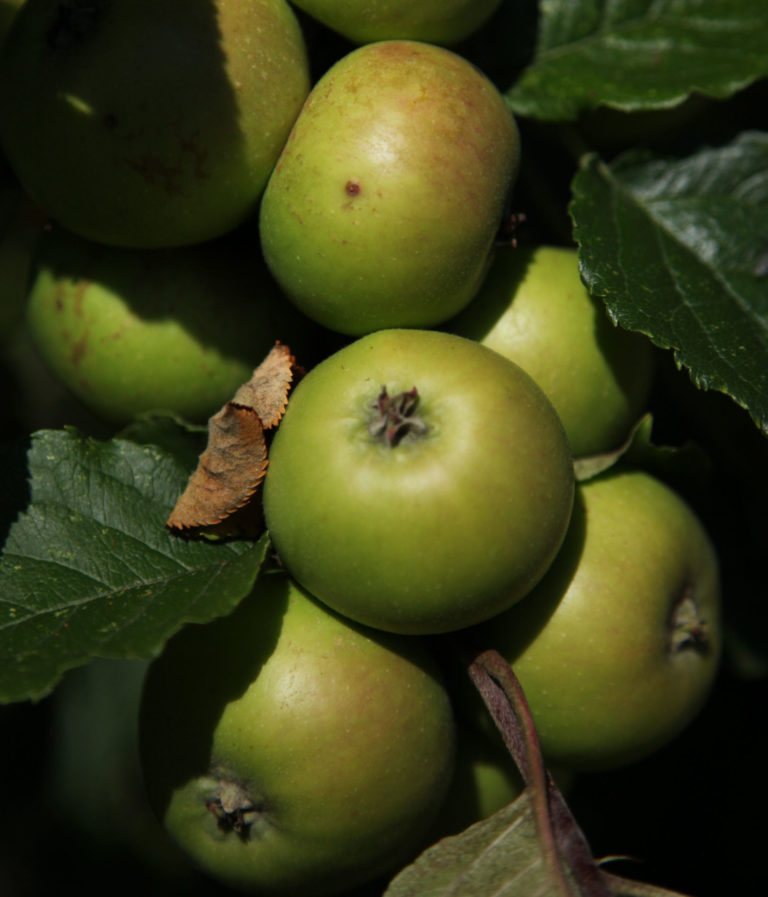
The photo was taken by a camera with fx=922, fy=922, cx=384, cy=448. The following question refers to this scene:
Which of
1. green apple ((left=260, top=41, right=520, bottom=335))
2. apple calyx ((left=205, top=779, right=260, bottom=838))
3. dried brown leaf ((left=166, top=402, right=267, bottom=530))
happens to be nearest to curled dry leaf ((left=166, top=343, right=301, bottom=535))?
dried brown leaf ((left=166, top=402, right=267, bottom=530))

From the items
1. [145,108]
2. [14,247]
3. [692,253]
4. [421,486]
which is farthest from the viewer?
[14,247]

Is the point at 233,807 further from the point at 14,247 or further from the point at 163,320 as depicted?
the point at 14,247

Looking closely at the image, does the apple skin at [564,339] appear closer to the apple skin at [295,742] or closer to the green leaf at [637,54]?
the green leaf at [637,54]

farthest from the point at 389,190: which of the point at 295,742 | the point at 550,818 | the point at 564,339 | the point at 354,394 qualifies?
the point at 550,818

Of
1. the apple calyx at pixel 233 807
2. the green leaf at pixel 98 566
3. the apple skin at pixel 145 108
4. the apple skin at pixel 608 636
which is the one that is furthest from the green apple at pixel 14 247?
the apple skin at pixel 608 636

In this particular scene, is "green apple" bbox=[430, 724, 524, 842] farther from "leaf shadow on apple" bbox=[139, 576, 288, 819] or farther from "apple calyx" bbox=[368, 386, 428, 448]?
"apple calyx" bbox=[368, 386, 428, 448]

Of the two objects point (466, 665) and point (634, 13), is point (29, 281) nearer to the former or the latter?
point (466, 665)
